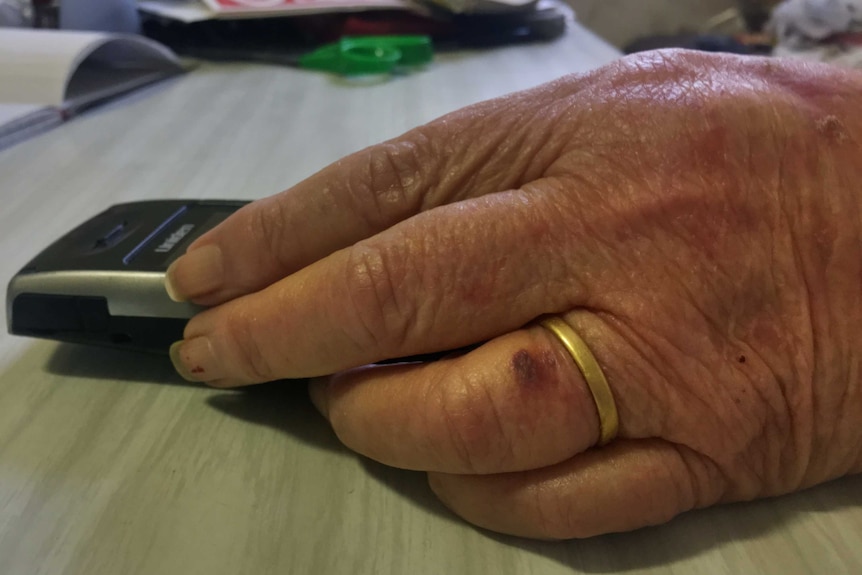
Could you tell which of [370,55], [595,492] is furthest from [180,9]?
[595,492]

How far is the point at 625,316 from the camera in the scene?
0.33 meters

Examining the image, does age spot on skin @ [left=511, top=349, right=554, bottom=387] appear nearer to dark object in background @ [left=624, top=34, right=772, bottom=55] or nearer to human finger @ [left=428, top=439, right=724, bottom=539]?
human finger @ [left=428, top=439, right=724, bottom=539]

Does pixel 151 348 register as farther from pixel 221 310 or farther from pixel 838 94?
pixel 838 94

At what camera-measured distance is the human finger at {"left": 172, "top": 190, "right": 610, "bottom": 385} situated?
13.3 inches

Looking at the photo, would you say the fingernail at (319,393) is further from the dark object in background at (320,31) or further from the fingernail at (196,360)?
the dark object in background at (320,31)

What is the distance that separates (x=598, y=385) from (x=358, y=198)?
0.58ft

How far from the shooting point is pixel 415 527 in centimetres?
A: 33

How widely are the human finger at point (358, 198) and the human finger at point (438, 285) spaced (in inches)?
1.5

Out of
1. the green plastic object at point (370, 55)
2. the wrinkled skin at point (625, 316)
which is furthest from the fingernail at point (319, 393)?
the green plastic object at point (370, 55)

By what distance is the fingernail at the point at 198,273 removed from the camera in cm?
39

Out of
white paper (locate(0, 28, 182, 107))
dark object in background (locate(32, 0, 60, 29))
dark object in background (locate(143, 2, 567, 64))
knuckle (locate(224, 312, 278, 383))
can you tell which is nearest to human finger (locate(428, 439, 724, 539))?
knuckle (locate(224, 312, 278, 383))

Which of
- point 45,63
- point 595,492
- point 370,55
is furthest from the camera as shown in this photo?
point 370,55

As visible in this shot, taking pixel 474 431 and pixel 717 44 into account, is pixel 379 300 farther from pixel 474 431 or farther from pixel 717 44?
pixel 717 44

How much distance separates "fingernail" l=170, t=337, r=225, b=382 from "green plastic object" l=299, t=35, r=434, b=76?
837 mm
